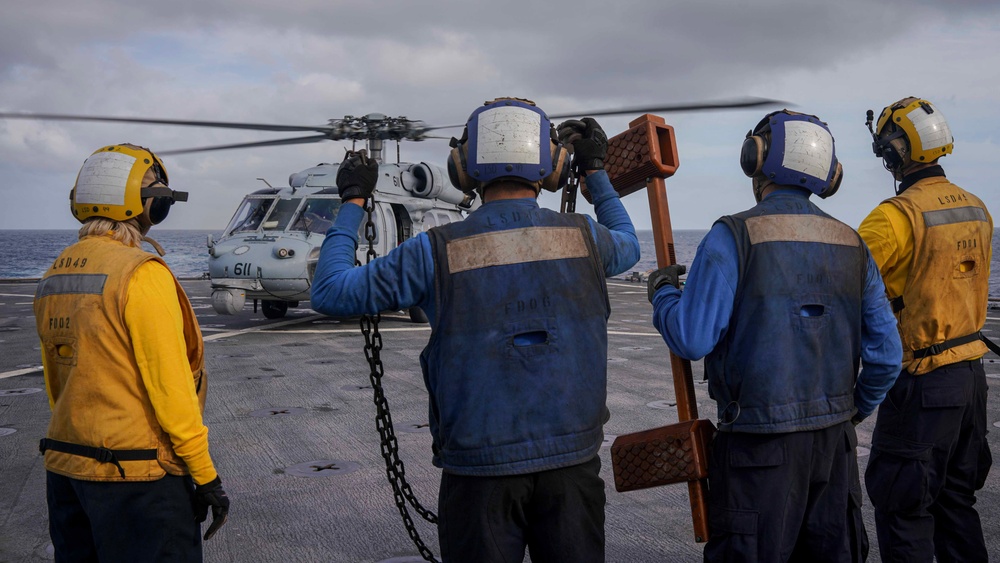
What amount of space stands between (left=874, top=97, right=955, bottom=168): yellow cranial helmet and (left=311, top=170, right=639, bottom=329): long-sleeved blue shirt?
1933mm

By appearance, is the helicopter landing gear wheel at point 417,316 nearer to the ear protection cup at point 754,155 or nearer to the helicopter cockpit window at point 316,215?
the helicopter cockpit window at point 316,215

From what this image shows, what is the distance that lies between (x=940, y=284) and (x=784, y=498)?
151cm

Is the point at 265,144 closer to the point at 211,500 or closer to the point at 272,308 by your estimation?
the point at 272,308

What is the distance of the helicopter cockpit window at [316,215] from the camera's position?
46.9ft

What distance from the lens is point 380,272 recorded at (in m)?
2.80

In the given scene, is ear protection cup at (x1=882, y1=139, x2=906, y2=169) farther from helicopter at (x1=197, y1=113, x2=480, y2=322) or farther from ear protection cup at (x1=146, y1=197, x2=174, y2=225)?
helicopter at (x1=197, y1=113, x2=480, y2=322)

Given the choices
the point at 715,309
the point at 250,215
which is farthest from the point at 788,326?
the point at 250,215

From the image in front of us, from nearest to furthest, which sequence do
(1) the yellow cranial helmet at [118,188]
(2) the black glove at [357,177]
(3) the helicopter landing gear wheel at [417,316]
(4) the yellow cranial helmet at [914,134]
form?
(1) the yellow cranial helmet at [118,188] < (2) the black glove at [357,177] < (4) the yellow cranial helmet at [914,134] < (3) the helicopter landing gear wheel at [417,316]

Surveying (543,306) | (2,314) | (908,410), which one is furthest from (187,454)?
(2,314)

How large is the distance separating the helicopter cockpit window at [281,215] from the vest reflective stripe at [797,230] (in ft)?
39.6

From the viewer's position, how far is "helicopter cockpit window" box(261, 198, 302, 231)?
47.1ft

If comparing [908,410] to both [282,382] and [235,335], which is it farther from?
[235,335]

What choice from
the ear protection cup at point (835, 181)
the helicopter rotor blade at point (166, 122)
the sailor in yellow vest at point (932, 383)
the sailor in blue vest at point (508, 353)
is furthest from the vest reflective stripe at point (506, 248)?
the helicopter rotor blade at point (166, 122)

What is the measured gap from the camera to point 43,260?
269 feet
